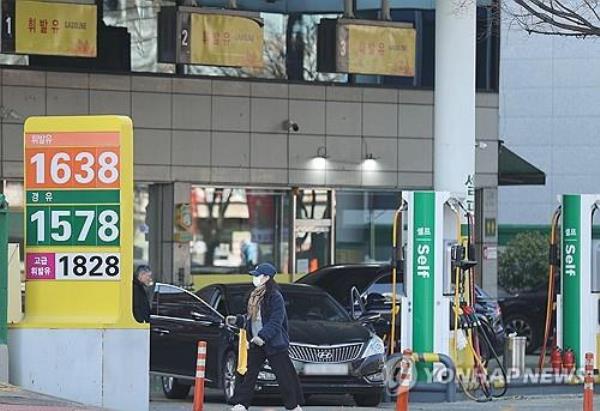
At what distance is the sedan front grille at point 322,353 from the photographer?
718 inches

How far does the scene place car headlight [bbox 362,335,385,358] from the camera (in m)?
18.5

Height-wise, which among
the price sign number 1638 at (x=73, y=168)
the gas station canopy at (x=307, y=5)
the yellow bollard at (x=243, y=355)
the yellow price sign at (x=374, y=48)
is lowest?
the yellow bollard at (x=243, y=355)

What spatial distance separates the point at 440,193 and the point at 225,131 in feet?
33.5

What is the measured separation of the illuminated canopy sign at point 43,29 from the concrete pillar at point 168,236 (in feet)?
15.8

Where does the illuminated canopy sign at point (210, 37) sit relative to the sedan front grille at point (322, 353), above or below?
above

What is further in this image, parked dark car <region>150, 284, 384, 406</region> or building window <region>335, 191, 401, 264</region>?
building window <region>335, 191, 401, 264</region>

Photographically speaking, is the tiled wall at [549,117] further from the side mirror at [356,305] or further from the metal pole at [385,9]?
the side mirror at [356,305]

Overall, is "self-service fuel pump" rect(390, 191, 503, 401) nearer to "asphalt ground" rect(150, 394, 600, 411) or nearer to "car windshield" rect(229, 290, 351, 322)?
"asphalt ground" rect(150, 394, 600, 411)

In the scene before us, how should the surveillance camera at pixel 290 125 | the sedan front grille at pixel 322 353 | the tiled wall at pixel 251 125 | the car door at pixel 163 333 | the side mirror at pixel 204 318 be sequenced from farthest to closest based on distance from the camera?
the surveillance camera at pixel 290 125 → the tiled wall at pixel 251 125 → the car door at pixel 163 333 → the side mirror at pixel 204 318 → the sedan front grille at pixel 322 353

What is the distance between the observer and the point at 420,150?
1196 inches

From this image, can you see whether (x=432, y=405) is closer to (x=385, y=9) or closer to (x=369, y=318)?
(x=369, y=318)

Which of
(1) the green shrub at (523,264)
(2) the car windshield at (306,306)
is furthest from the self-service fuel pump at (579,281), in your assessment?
(1) the green shrub at (523,264)

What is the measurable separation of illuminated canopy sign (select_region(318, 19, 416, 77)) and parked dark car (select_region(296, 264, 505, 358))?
141 inches

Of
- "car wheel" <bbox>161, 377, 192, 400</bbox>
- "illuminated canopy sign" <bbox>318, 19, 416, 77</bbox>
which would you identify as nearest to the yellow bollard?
"car wheel" <bbox>161, 377, 192, 400</bbox>
